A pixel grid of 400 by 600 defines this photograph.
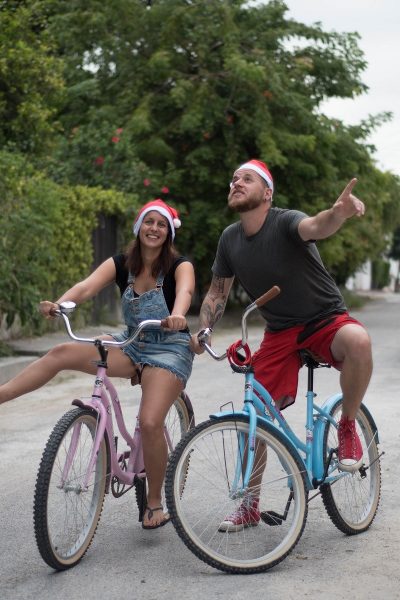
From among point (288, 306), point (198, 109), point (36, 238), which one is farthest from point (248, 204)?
point (198, 109)

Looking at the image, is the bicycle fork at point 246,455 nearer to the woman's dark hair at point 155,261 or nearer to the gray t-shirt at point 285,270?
the gray t-shirt at point 285,270

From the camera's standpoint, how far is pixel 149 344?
17.0 ft

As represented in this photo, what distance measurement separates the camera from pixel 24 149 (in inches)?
709

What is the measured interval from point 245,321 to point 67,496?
3.54 ft

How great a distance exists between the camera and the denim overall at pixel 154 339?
5117 millimetres

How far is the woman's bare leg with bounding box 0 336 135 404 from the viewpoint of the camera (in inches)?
191

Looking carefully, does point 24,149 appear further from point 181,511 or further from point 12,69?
point 181,511

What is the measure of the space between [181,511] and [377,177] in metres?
19.9

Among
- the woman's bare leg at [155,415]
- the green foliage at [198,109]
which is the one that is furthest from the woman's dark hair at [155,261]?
the green foliage at [198,109]

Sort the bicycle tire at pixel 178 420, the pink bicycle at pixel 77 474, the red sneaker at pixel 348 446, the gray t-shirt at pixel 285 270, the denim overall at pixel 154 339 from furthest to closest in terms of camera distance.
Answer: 1. the bicycle tire at pixel 178 420
2. the denim overall at pixel 154 339
3. the red sneaker at pixel 348 446
4. the gray t-shirt at pixel 285 270
5. the pink bicycle at pixel 77 474

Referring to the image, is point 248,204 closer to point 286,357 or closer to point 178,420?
point 286,357

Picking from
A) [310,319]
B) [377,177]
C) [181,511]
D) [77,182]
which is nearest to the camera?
[181,511]

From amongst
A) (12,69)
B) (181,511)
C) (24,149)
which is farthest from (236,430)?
(24,149)

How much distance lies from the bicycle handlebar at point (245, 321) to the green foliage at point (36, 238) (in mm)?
7206
